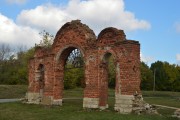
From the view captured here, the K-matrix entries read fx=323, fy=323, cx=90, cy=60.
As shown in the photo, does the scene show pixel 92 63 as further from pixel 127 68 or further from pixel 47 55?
pixel 47 55

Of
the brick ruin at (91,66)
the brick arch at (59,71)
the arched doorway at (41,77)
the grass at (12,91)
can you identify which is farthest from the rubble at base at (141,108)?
the grass at (12,91)

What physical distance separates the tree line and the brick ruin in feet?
4.86

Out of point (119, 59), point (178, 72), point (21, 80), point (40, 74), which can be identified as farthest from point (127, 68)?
point (178, 72)

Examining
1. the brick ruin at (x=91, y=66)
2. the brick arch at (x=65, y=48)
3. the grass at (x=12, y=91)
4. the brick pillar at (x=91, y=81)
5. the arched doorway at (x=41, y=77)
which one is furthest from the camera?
the grass at (x=12, y=91)

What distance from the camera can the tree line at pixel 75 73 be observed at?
147 feet

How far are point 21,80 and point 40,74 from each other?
97.7ft

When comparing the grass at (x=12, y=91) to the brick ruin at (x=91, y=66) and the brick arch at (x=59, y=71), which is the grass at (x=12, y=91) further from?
the brick arch at (x=59, y=71)

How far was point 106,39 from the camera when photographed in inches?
722

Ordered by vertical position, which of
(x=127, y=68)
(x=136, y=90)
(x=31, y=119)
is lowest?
(x=31, y=119)

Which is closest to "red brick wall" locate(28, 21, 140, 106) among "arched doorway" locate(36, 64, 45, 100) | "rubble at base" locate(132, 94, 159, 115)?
"arched doorway" locate(36, 64, 45, 100)

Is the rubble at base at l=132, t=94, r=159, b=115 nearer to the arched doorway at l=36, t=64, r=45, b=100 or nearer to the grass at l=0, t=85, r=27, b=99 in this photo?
the arched doorway at l=36, t=64, r=45, b=100

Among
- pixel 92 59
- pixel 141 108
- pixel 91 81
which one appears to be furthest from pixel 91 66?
pixel 141 108

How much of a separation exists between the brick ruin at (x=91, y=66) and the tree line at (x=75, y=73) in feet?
4.86

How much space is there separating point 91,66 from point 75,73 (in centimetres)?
2508
